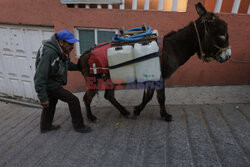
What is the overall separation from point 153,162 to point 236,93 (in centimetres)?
303

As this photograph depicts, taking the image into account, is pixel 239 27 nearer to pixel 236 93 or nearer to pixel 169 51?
pixel 236 93

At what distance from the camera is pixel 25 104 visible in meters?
6.02

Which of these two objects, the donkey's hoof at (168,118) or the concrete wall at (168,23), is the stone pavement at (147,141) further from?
the concrete wall at (168,23)

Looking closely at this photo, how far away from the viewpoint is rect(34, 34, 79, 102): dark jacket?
2.64 meters

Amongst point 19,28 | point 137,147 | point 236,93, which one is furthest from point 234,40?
point 19,28

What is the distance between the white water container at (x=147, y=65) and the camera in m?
2.74

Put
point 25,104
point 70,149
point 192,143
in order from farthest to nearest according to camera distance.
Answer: point 25,104 < point 70,149 < point 192,143

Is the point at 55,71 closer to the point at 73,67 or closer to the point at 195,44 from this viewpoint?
the point at 73,67

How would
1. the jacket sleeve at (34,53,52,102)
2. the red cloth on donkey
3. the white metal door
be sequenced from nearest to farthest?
the jacket sleeve at (34,53,52,102)
the red cloth on donkey
the white metal door

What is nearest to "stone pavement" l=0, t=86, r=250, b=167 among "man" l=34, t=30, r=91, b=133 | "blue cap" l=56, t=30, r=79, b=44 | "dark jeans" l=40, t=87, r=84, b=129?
"dark jeans" l=40, t=87, r=84, b=129

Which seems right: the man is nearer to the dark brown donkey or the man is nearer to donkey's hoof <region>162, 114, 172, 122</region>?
the dark brown donkey

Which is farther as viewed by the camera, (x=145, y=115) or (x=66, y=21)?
(x=66, y=21)

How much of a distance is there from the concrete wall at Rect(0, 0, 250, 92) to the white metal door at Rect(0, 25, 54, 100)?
1.68 feet

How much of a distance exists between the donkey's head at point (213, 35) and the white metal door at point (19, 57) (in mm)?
4232
